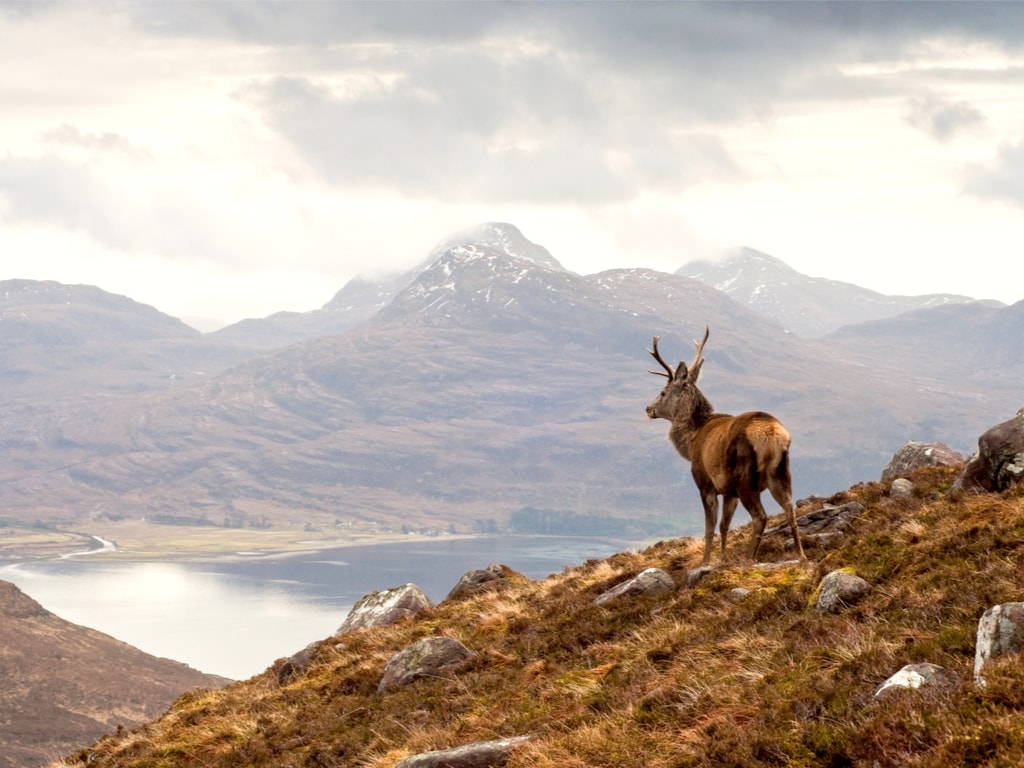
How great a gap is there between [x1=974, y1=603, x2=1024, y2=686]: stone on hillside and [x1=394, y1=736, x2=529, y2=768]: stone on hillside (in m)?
5.07

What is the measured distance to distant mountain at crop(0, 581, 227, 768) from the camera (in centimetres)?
11138

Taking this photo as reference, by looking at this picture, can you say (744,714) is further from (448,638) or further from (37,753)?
(37,753)

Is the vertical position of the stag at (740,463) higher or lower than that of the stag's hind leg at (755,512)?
higher

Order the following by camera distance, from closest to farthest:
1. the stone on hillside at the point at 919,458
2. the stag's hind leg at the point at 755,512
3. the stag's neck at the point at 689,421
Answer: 1. the stag's hind leg at the point at 755,512
2. the stag's neck at the point at 689,421
3. the stone on hillside at the point at 919,458

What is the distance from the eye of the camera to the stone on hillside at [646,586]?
20.7 metres

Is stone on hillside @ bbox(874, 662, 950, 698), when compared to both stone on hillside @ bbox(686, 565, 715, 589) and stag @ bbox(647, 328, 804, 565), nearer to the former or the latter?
stag @ bbox(647, 328, 804, 565)

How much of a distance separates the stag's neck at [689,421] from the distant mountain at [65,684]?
94.4 meters

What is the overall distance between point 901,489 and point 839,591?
9994 mm

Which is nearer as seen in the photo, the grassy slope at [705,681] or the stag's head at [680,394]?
the grassy slope at [705,681]

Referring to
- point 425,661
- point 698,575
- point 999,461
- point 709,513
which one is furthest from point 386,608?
point 999,461

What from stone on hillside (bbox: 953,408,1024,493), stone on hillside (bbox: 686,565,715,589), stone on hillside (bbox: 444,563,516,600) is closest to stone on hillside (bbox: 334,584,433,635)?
stone on hillside (bbox: 444,563,516,600)

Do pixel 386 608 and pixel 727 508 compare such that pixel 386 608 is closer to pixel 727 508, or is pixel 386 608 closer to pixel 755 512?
pixel 727 508

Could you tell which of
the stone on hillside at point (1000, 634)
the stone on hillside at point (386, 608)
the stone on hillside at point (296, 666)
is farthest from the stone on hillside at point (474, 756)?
the stone on hillside at point (386, 608)

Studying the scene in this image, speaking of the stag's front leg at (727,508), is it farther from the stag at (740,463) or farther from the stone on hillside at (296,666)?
the stone on hillside at (296,666)
